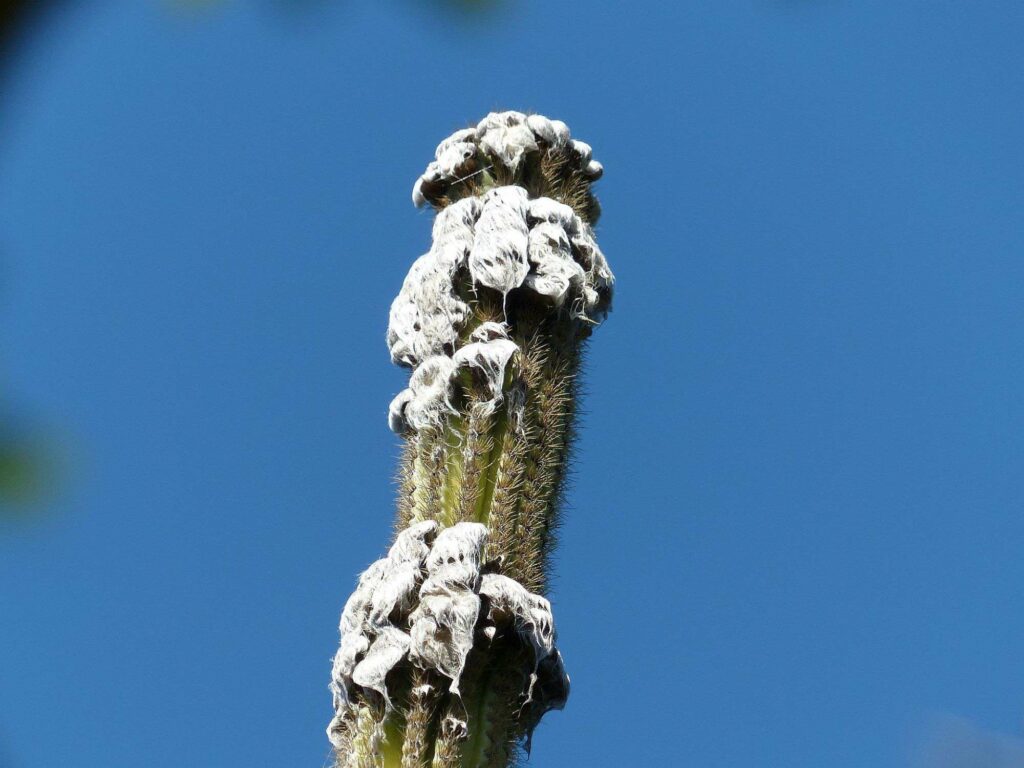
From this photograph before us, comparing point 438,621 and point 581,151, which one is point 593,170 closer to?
point 581,151

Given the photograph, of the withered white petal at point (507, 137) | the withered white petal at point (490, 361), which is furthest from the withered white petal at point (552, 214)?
the withered white petal at point (490, 361)

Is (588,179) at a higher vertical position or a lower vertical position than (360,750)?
higher

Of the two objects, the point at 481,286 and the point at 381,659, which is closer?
the point at 381,659

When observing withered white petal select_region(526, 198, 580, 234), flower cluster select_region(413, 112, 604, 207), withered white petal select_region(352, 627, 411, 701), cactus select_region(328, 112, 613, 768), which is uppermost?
flower cluster select_region(413, 112, 604, 207)

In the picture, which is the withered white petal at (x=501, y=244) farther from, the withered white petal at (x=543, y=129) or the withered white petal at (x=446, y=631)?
the withered white petal at (x=446, y=631)

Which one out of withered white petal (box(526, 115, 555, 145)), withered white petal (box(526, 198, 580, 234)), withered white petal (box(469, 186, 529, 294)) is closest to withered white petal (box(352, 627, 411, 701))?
withered white petal (box(469, 186, 529, 294))

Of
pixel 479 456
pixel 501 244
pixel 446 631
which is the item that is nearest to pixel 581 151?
pixel 501 244

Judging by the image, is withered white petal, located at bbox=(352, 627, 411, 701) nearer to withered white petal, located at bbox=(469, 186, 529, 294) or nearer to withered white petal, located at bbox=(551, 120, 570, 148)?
withered white petal, located at bbox=(469, 186, 529, 294)

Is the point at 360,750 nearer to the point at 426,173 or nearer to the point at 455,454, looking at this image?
the point at 455,454

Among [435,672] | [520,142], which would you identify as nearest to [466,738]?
[435,672]
